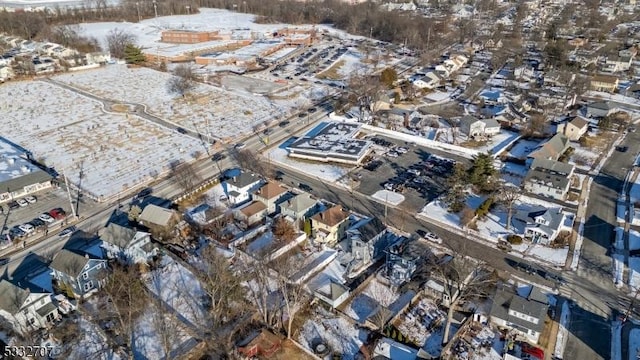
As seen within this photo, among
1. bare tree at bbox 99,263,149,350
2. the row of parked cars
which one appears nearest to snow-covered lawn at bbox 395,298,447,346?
bare tree at bbox 99,263,149,350

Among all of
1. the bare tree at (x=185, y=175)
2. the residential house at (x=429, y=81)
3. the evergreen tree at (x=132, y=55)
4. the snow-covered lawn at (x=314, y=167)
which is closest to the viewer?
the bare tree at (x=185, y=175)

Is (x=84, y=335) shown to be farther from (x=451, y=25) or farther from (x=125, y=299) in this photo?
(x=451, y=25)

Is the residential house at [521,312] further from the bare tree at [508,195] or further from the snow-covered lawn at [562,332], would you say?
the bare tree at [508,195]

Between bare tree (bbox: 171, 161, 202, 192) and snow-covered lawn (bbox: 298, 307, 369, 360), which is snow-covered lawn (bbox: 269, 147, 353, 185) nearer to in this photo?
bare tree (bbox: 171, 161, 202, 192)

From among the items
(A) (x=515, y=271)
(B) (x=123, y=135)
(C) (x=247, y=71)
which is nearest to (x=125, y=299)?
(A) (x=515, y=271)

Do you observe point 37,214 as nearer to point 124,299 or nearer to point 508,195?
point 124,299

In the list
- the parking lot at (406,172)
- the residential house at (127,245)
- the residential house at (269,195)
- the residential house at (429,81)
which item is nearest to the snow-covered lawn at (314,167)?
the parking lot at (406,172)

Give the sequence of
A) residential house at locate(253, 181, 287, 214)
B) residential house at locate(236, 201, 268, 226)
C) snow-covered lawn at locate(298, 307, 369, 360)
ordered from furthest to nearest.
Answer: residential house at locate(253, 181, 287, 214) → residential house at locate(236, 201, 268, 226) → snow-covered lawn at locate(298, 307, 369, 360)
